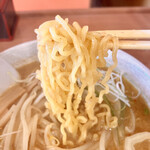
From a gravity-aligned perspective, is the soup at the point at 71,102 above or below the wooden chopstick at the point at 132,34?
below

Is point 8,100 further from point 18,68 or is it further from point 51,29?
point 51,29

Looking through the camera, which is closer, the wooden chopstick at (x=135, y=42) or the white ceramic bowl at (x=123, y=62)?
the wooden chopstick at (x=135, y=42)

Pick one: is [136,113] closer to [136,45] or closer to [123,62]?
[123,62]

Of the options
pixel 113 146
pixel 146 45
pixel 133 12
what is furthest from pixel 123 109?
pixel 133 12

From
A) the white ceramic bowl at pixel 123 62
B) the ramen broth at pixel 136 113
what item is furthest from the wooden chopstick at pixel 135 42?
the ramen broth at pixel 136 113

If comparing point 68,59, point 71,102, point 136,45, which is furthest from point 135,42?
point 71,102

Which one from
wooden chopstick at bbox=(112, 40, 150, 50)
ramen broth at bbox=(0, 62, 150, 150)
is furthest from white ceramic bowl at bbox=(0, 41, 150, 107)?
wooden chopstick at bbox=(112, 40, 150, 50)

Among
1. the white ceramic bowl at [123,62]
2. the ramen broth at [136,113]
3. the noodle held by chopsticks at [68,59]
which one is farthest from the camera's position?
the white ceramic bowl at [123,62]

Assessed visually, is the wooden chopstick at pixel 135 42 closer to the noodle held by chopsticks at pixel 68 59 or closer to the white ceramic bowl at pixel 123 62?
the noodle held by chopsticks at pixel 68 59
